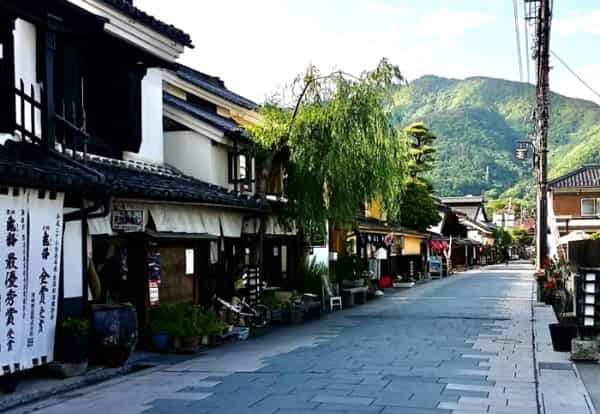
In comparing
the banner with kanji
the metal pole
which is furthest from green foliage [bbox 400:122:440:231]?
the banner with kanji

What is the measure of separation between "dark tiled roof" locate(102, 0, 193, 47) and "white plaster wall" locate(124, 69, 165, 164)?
126 cm

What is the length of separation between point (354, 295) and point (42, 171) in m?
17.3

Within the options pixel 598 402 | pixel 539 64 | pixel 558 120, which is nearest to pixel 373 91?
pixel 539 64

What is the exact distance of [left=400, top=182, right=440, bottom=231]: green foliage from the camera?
Answer: 44156mm

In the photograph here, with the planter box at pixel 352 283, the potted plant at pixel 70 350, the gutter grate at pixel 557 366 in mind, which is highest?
the planter box at pixel 352 283

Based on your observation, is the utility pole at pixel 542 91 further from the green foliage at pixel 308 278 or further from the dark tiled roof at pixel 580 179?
the dark tiled roof at pixel 580 179

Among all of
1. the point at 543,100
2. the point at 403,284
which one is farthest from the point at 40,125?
the point at 403,284

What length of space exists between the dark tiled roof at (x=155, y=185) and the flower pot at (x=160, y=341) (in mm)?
2482

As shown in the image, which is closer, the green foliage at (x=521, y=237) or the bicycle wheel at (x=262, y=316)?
the bicycle wheel at (x=262, y=316)

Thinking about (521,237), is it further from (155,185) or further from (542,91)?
(155,185)

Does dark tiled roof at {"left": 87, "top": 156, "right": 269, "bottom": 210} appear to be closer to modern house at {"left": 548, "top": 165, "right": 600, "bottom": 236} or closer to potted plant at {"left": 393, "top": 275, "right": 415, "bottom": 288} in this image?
potted plant at {"left": 393, "top": 275, "right": 415, "bottom": 288}

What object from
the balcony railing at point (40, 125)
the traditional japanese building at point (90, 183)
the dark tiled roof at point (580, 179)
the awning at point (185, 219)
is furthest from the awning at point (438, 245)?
the balcony railing at point (40, 125)

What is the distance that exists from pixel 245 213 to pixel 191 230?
10.4ft

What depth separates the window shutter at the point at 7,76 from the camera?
33.3ft
